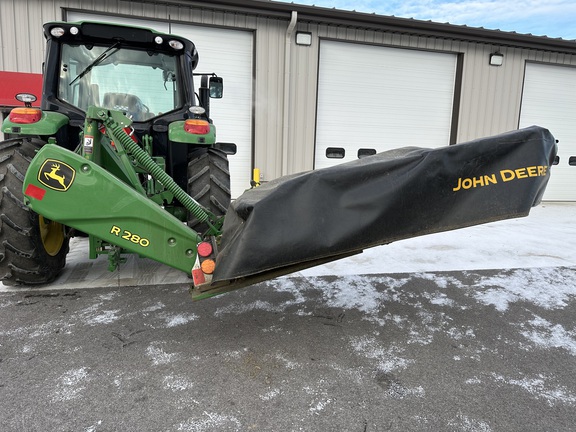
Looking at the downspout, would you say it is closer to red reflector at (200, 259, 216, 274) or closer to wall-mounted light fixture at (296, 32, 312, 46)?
wall-mounted light fixture at (296, 32, 312, 46)

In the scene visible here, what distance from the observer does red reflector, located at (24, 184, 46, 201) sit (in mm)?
2227

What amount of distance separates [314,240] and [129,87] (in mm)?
2804

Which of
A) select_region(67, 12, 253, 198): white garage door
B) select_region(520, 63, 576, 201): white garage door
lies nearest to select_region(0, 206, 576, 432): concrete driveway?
select_region(67, 12, 253, 198): white garage door

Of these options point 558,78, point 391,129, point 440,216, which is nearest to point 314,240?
point 440,216

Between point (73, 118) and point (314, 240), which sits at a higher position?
point (73, 118)

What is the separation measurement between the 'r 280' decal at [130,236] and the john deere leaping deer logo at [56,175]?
36 centimetres

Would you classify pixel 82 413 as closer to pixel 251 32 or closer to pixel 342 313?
pixel 342 313

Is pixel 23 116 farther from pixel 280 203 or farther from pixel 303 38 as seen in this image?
pixel 303 38

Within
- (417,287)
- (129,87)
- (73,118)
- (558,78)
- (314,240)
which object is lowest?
(417,287)

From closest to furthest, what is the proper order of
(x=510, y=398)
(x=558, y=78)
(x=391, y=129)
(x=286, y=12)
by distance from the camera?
(x=510, y=398) → (x=286, y=12) → (x=391, y=129) → (x=558, y=78)

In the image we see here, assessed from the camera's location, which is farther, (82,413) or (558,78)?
(558,78)

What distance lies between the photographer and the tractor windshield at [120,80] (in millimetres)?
3719

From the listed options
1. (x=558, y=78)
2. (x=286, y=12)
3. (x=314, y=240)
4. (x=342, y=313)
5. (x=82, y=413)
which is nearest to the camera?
(x=82, y=413)

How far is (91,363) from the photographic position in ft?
7.29
